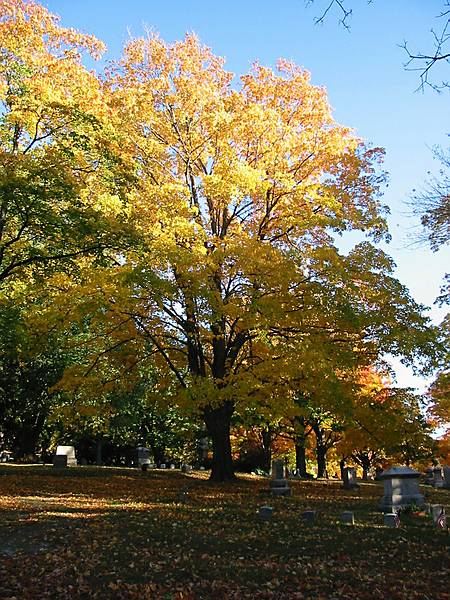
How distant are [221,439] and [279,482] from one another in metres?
3.02

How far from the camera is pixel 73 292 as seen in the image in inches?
618

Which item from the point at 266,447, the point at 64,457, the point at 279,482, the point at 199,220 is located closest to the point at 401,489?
the point at 279,482

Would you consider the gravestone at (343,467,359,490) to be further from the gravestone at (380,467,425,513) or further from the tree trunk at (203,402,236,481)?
the gravestone at (380,467,425,513)

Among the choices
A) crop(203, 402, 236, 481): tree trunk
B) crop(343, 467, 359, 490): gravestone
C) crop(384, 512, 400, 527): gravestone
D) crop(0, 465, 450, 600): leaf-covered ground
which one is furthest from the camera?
crop(343, 467, 359, 490): gravestone

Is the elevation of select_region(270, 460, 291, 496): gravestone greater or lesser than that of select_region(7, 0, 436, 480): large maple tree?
lesser

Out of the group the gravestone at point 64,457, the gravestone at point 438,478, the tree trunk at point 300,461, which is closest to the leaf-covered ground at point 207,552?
the gravestone at point 438,478

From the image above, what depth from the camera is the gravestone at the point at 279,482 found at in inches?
608

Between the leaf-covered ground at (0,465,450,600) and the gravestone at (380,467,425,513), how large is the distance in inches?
34.1

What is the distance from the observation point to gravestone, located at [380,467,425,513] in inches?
504

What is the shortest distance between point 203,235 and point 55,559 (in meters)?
10.7

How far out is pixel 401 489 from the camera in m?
13.0

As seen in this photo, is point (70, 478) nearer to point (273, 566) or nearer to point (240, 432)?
point (273, 566)

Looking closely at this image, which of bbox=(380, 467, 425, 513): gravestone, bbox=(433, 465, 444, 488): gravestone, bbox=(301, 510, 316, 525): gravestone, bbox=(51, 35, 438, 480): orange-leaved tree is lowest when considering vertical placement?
bbox=(433, 465, 444, 488): gravestone

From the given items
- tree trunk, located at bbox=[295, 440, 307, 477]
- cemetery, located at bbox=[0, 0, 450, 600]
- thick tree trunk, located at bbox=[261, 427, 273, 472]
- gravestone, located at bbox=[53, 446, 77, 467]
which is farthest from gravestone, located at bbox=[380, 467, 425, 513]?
gravestone, located at bbox=[53, 446, 77, 467]
